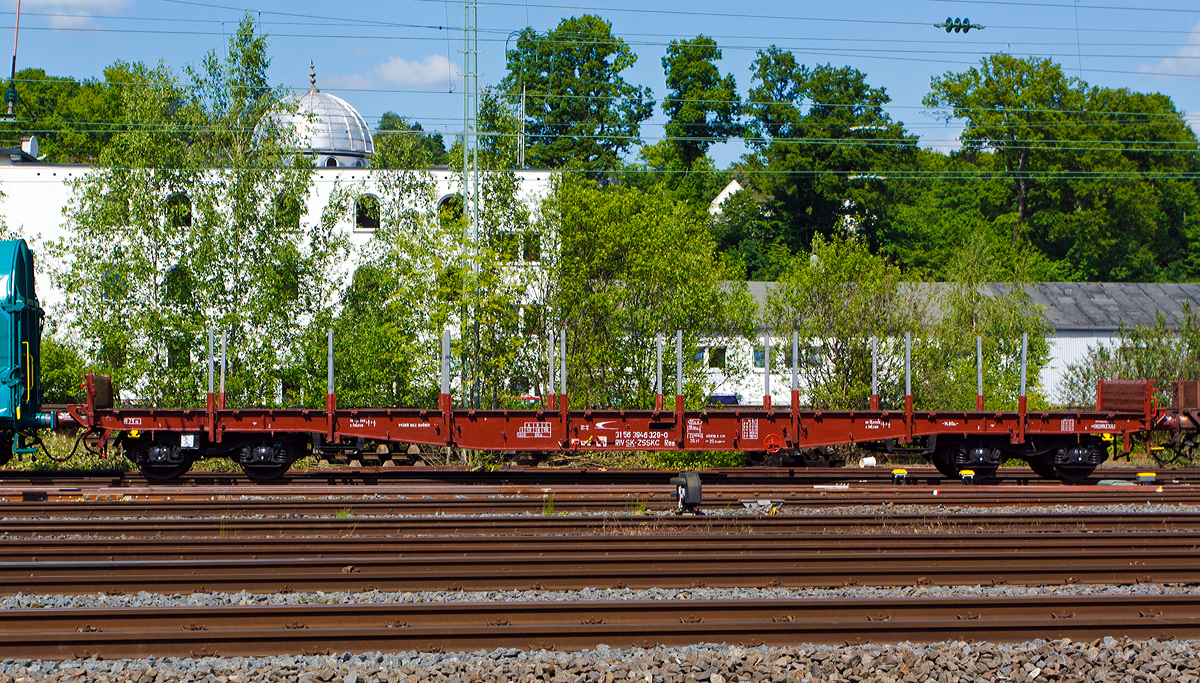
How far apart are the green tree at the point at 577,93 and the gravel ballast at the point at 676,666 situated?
57.5 meters

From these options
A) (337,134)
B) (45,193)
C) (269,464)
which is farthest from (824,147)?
(269,464)

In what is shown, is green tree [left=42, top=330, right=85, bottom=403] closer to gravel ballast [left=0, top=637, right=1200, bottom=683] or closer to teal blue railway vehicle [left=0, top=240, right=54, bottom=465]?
teal blue railway vehicle [left=0, top=240, right=54, bottom=465]

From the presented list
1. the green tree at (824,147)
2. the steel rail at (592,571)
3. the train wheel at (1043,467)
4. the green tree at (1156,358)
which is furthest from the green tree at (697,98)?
the steel rail at (592,571)

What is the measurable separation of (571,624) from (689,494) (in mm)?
5207

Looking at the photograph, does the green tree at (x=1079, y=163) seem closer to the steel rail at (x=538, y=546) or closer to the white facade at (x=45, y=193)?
the white facade at (x=45, y=193)

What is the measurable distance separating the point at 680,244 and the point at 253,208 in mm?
11494

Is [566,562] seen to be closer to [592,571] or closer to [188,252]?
[592,571]

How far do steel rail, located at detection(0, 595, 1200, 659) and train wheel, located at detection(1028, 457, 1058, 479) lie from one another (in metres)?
10.2

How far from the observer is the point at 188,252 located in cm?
2583

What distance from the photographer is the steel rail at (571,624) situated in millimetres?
7270

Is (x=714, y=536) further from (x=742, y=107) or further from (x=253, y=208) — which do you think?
(x=742, y=107)

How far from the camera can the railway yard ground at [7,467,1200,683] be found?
22.9ft

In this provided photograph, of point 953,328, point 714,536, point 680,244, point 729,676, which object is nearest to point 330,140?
point 680,244

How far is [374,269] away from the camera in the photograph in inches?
1107
